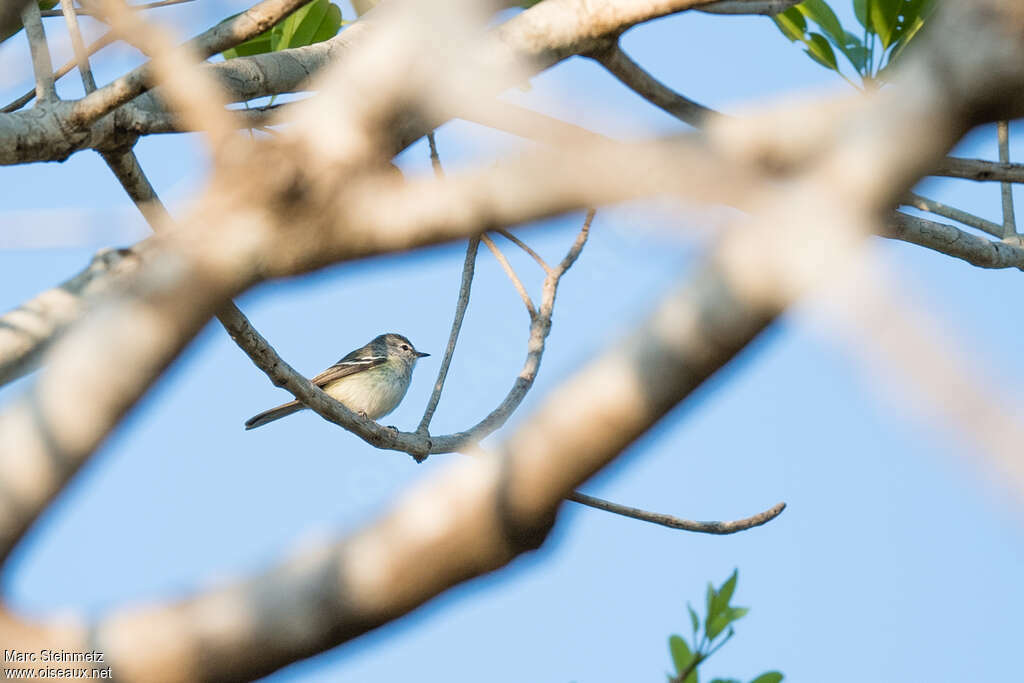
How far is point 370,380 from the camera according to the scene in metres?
10.6

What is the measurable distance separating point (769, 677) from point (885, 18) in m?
2.85

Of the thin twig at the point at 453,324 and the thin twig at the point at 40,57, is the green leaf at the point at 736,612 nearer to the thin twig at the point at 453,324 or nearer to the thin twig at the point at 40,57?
the thin twig at the point at 453,324

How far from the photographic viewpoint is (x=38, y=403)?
3.87 ft

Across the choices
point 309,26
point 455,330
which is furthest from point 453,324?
point 309,26

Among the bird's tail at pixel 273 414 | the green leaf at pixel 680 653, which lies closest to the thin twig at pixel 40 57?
the green leaf at pixel 680 653

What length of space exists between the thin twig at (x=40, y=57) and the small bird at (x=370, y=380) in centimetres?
723

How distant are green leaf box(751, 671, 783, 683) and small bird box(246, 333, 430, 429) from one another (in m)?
6.34

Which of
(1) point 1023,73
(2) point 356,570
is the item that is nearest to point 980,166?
(1) point 1023,73

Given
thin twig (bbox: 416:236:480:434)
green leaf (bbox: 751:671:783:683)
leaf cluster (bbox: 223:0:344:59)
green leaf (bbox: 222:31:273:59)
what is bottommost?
green leaf (bbox: 751:671:783:683)

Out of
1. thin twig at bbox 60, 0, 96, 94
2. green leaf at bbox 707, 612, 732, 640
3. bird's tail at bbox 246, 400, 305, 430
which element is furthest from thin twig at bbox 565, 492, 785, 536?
bird's tail at bbox 246, 400, 305, 430

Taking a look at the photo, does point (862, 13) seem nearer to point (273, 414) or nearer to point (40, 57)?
point (40, 57)

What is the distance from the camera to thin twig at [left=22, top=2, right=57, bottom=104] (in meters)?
2.88

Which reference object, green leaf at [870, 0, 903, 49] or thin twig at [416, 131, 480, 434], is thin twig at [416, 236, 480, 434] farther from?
green leaf at [870, 0, 903, 49]

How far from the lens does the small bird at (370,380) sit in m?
10.4
